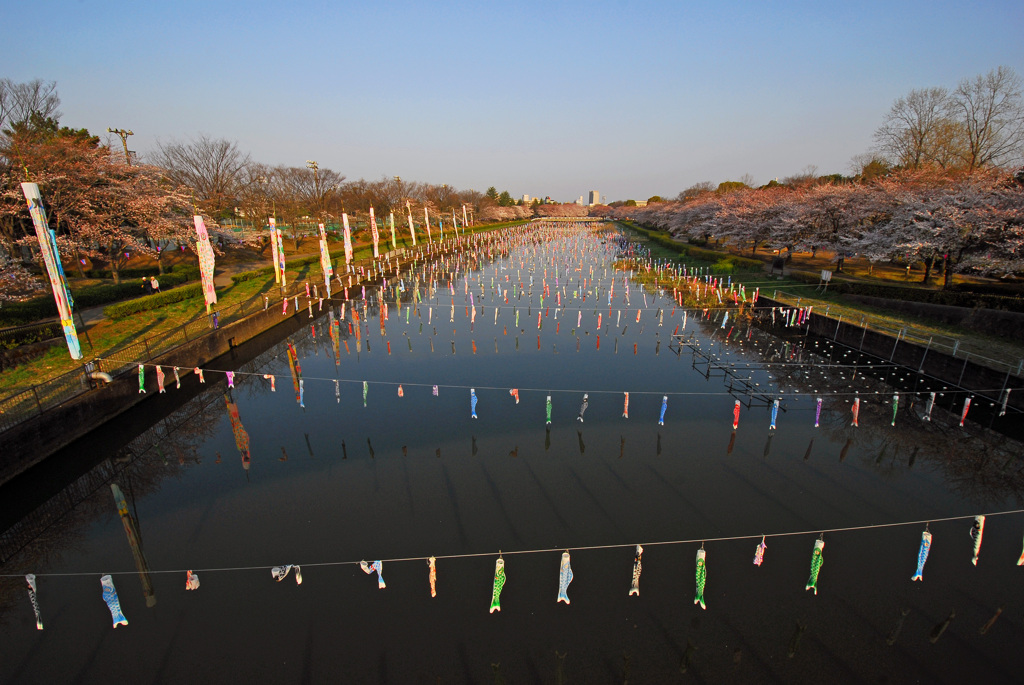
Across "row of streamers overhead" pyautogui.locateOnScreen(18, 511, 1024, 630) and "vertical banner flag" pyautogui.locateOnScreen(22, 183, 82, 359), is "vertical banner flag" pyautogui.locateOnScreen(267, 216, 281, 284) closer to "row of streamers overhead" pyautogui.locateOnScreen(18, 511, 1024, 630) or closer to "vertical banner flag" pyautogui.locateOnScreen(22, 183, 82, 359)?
"vertical banner flag" pyautogui.locateOnScreen(22, 183, 82, 359)

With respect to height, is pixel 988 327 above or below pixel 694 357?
above

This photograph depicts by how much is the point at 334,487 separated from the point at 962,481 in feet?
56.0

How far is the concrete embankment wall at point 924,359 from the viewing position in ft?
54.1

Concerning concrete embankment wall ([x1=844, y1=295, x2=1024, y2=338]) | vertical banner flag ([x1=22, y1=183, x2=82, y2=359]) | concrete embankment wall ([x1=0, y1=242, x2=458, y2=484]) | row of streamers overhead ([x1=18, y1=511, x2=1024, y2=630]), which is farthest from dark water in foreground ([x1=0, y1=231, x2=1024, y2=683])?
concrete embankment wall ([x1=844, y1=295, x2=1024, y2=338])

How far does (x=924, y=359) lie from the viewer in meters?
19.5

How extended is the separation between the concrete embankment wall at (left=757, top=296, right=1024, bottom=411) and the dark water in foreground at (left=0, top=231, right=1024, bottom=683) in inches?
88.9

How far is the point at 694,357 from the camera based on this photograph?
2223cm

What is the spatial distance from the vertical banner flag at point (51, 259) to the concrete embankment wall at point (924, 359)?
32.1 m

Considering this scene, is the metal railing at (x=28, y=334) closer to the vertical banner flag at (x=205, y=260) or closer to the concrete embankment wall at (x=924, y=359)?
the vertical banner flag at (x=205, y=260)

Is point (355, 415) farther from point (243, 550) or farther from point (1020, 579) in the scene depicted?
point (1020, 579)

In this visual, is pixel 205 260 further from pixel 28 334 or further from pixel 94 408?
pixel 94 408

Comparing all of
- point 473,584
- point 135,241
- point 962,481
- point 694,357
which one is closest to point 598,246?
point 694,357

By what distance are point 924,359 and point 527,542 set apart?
19.5 metres

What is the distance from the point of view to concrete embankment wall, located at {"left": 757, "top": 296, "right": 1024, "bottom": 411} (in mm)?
16484
